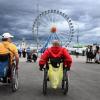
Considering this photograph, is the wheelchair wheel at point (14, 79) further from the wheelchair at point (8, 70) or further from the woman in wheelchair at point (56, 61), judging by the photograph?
the woman in wheelchair at point (56, 61)

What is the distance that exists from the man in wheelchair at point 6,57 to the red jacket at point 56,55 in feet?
2.79

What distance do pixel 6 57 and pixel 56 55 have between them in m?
1.41

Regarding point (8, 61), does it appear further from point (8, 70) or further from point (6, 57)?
point (8, 70)

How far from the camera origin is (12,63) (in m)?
12.1

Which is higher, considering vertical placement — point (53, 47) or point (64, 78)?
point (53, 47)

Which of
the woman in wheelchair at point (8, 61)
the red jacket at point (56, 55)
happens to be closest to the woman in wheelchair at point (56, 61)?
the red jacket at point (56, 55)

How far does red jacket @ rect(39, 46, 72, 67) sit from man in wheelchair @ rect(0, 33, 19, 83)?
851 mm

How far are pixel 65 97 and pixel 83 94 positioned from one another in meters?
0.76

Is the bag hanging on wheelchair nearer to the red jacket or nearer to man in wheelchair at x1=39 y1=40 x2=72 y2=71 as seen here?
man in wheelchair at x1=39 y1=40 x2=72 y2=71

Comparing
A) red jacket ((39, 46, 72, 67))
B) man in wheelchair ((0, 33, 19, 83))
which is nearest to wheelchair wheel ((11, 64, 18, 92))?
man in wheelchair ((0, 33, 19, 83))

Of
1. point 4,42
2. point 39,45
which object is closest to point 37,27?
point 39,45

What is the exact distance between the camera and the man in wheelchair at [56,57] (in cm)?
1175

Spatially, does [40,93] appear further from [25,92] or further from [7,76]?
[7,76]

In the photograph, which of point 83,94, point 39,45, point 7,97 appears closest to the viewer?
point 7,97
